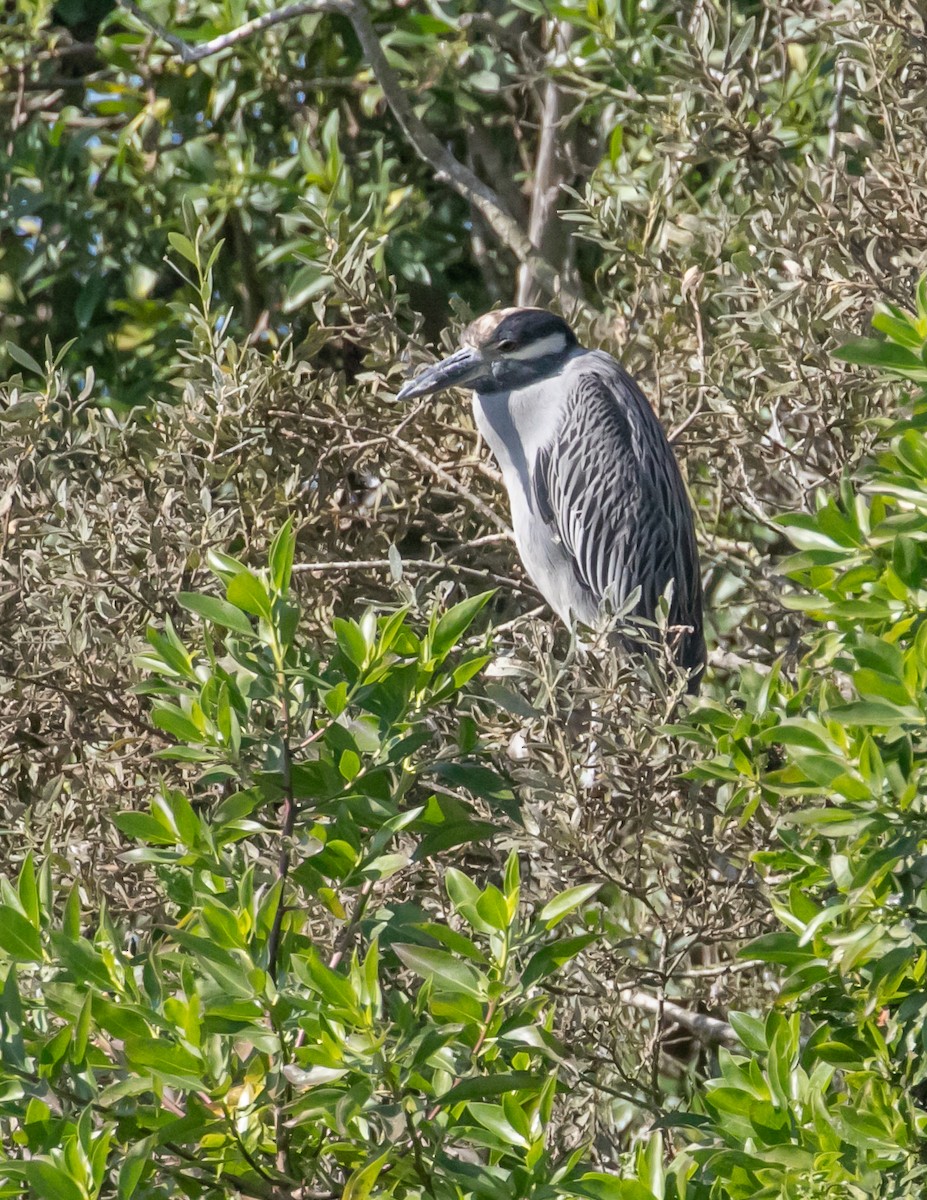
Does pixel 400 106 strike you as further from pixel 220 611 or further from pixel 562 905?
pixel 562 905

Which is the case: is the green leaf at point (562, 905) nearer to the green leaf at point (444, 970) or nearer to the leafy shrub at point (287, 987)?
the leafy shrub at point (287, 987)

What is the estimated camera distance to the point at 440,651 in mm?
1919

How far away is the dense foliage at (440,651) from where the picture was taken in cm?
164

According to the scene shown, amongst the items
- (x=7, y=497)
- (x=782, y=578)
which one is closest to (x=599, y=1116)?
(x=782, y=578)

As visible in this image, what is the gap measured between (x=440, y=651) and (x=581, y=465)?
87.0 inches

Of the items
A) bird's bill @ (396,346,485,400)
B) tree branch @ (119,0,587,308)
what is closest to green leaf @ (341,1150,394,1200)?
bird's bill @ (396,346,485,400)

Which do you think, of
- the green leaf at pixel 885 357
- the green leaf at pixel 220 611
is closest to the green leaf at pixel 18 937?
the green leaf at pixel 220 611

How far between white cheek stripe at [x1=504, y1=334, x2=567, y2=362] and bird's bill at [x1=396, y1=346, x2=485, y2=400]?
161 mm

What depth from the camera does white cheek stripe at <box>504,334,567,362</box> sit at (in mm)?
3842

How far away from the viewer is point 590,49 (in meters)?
3.90

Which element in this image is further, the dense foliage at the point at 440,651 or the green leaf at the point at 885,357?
the green leaf at the point at 885,357

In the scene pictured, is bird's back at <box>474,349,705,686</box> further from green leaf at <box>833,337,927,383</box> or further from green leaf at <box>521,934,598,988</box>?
green leaf at <box>521,934,598,988</box>

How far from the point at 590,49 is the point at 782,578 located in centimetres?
166

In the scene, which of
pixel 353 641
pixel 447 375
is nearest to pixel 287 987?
pixel 353 641
